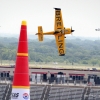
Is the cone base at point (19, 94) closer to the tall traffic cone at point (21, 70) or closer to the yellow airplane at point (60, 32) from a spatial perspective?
the tall traffic cone at point (21, 70)

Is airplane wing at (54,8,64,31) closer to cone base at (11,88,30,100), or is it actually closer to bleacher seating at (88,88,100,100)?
bleacher seating at (88,88,100,100)

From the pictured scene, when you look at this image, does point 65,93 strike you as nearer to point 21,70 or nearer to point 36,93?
point 36,93

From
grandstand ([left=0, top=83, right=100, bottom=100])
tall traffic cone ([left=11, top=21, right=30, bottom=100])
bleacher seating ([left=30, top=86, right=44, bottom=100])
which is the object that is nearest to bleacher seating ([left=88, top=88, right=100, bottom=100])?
grandstand ([left=0, top=83, right=100, bottom=100])

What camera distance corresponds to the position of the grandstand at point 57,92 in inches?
3479

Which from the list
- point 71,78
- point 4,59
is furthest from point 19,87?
point 4,59

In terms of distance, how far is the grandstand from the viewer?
88.4 m

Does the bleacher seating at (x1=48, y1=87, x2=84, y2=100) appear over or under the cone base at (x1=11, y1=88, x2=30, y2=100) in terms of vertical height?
over

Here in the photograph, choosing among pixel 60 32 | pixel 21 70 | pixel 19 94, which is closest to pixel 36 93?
pixel 60 32

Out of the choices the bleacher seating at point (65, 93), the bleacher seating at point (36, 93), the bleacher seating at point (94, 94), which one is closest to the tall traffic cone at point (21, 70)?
the bleacher seating at point (36, 93)

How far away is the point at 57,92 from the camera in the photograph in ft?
295

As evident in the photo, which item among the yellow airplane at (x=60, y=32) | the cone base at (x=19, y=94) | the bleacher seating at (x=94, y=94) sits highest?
the yellow airplane at (x=60, y=32)

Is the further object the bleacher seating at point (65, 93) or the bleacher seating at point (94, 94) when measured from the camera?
the bleacher seating at point (94, 94)

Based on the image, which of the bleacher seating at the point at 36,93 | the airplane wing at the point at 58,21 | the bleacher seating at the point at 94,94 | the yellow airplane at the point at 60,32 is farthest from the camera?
the bleacher seating at the point at 94,94

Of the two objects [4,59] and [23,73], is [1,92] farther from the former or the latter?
[4,59]
